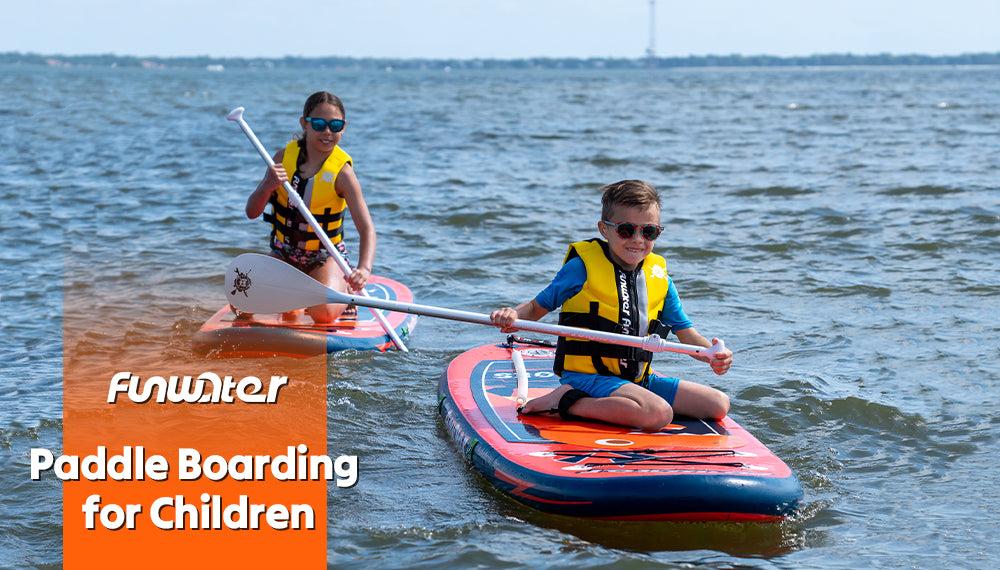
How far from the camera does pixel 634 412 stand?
445 cm

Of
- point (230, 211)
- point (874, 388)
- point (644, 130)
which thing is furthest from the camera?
point (644, 130)

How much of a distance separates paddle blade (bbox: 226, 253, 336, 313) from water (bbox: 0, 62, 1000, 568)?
2.17 ft

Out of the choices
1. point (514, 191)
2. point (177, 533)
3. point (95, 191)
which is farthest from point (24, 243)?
point (177, 533)

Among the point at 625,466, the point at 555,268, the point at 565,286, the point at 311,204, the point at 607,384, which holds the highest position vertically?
the point at 311,204

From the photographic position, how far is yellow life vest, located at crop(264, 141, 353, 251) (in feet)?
21.5

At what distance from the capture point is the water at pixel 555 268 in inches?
161

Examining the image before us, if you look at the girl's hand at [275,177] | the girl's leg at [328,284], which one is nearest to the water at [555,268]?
the girl's leg at [328,284]

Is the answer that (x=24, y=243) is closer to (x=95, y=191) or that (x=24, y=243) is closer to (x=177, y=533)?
(x=95, y=191)

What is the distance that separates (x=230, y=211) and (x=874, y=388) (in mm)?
8562

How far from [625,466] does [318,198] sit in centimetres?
329

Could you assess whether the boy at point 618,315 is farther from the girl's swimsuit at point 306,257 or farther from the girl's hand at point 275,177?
the girl's swimsuit at point 306,257

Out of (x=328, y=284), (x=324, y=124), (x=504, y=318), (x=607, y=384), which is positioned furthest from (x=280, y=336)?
(x=607, y=384)

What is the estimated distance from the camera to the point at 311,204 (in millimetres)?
6574

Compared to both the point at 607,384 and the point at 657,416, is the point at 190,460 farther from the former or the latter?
the point at 657,416
